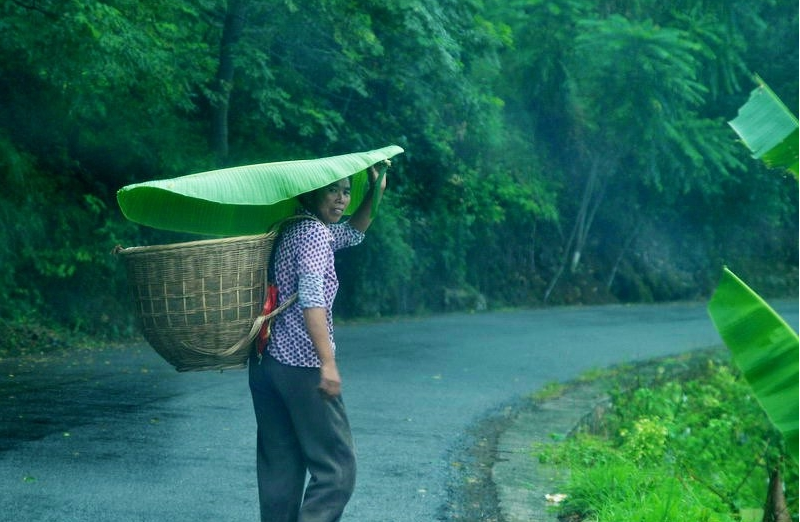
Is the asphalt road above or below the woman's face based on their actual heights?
below

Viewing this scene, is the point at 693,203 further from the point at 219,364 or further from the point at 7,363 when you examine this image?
the point at 219,364

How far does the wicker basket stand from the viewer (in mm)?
4348

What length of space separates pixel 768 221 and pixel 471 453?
28.6m

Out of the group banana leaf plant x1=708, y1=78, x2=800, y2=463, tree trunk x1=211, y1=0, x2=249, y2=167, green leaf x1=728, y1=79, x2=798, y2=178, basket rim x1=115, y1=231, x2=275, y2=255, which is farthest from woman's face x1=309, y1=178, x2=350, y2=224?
tree trunk x1=211, y1=0, x2=249, y2=167

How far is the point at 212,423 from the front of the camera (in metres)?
8.51

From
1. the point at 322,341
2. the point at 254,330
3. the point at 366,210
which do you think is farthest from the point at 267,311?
the point at 366,210

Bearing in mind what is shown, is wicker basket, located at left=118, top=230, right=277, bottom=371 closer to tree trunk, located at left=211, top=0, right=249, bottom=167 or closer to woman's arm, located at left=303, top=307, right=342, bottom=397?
woman's arm, located at left=303, top=307, right=342, bottom=397

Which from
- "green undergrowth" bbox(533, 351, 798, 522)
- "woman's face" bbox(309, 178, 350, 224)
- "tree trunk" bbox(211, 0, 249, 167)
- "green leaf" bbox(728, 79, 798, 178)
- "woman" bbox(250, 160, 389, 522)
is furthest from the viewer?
"tree trunk" bbox(211, 0, 249, 167)

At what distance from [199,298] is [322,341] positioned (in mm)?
498

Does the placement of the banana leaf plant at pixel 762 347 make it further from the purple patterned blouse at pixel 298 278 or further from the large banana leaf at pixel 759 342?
the purple patterned blouse at pixel 298 278

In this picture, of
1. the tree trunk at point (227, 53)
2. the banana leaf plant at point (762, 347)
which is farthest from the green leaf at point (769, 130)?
the tree trunk at point (227, 53)

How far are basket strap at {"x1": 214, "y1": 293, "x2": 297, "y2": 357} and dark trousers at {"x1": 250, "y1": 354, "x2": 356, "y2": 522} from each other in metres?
0.15

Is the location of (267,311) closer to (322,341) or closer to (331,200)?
(322,341)

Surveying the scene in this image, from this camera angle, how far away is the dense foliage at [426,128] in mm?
14234
